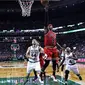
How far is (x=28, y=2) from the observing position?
66.5 ft

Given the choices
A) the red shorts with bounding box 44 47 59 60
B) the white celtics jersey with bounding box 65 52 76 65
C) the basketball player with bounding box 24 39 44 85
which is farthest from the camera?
the white celtics jersey with bounding box 65 52 76 65

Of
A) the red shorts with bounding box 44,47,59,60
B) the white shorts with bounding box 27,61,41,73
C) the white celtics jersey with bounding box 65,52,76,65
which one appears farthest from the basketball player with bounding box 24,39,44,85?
the white celtics jersey with bounding box 65,52,76,65

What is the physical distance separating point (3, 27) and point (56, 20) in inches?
405

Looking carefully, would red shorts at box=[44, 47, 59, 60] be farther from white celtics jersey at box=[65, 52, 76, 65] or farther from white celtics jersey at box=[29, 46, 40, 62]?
white celtics jersey at box=[65, 52, 76, 65]

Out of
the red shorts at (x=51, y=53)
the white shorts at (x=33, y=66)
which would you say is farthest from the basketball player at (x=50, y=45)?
the white shorts at (x=33, y=66)

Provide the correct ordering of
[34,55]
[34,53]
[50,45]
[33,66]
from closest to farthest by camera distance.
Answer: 1. [50,45]
2. [34,53]
3. [34,55]
4. [33,66]

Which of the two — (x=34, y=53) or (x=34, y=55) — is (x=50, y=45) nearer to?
(x=34, y=53)

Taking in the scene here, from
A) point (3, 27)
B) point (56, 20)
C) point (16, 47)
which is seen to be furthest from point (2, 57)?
point (56, 20)

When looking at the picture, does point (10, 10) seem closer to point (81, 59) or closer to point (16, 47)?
point (16, 47)

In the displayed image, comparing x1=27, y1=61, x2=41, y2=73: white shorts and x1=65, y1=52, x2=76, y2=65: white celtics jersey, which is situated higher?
x1=65, y1=52, x2=76, y2=65: white celtics jersey

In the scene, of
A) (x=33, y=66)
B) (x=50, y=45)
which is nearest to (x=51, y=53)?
(x=50, y=45)

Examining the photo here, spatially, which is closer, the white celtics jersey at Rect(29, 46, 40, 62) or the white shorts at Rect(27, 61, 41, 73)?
the white celtics jersey at Rect(29, 46, 40, 62)

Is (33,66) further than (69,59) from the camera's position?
No

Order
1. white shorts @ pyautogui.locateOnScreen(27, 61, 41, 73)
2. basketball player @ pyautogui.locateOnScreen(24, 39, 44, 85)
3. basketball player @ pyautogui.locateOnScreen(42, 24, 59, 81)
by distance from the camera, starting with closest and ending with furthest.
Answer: basketball player @ pyautogui.locateOnScreen(42, 24, 59, 81) < basketball player @ pyautogui.locateOnScreen(24, 39, 44, 85) < white shorts @ pyautogui.locateOnScreen(27, 61, 41, 73)
